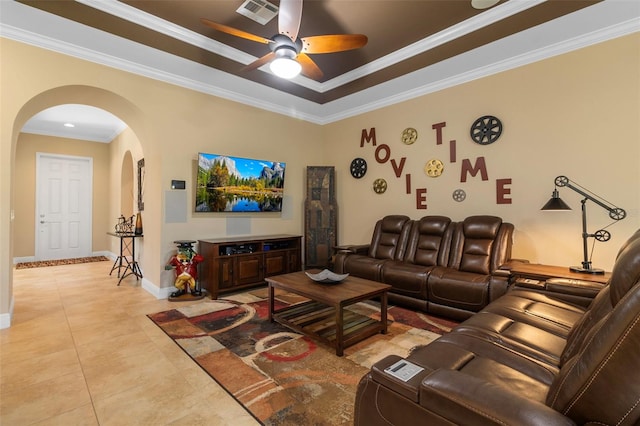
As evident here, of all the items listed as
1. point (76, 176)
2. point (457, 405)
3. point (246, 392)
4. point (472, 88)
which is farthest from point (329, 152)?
point (76, 176)

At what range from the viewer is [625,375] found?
30.0 inches

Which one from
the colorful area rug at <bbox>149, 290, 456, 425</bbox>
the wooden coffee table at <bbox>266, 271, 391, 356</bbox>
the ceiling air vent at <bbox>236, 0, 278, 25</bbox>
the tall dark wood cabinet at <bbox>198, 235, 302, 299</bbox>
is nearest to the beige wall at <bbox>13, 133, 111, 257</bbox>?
the tall dark wood cabinet at <bbox>198, 235, 302, 299</bbox>

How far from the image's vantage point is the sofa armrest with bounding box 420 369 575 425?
0.80 metres

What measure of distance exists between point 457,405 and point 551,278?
7.36ft

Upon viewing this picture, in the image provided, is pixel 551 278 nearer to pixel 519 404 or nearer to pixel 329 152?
pixel 519 404

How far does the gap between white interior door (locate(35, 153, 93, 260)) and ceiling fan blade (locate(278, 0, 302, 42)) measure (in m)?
7.07

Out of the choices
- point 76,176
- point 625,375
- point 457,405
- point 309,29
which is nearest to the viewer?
point 625,375

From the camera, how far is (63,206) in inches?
271

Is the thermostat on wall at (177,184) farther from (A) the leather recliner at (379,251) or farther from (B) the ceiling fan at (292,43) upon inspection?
(A) the leather recliner at (379,251)

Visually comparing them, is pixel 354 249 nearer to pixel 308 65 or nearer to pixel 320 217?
pixel 320 217

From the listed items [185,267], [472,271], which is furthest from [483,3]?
[185,267]

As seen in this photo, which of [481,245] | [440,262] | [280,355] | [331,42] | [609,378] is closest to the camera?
[609,378]

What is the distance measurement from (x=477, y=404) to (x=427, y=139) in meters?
4.11

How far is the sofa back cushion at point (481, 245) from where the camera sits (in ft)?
10.8
